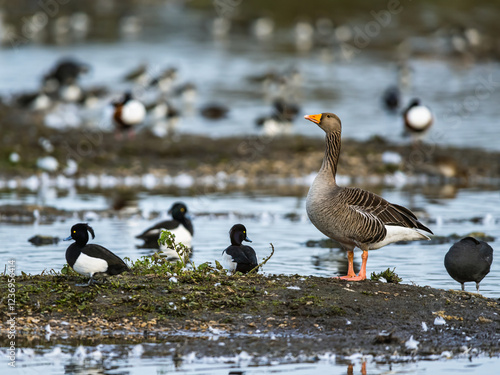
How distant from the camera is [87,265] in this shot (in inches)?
348

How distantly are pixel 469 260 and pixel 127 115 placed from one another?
16.1 meters

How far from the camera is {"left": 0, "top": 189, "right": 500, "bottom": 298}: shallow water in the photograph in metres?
11.4

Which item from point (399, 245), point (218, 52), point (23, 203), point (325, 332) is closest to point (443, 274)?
point (399, 245)

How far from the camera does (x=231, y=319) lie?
8.27m

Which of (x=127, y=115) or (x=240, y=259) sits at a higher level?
(x=127, y=115)

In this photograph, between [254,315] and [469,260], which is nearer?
[254,315]

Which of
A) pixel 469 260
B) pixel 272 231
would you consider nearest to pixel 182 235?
pixel 272 231

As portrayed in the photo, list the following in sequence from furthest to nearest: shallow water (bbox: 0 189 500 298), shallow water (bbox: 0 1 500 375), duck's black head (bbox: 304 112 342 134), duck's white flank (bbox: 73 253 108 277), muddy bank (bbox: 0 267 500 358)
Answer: shallow water (bbox: 0 189 500 298), duck's black head (bbox: 304 112 342 134), duck's white flank (bbox: 73 253 108 277), muddy bank (bbox: 0 267 500 358), shallow water (bbox: 0 1 500 375)

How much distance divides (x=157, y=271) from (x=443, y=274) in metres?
4.05

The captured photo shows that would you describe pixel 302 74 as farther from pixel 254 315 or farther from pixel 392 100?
pixel 254 315

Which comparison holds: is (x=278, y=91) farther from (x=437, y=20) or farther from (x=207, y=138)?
(x=437, y=20)

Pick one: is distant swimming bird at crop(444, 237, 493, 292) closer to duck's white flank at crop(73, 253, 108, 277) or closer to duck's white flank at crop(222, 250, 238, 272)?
duck's white flank at crop(222, 250, 238, 272)

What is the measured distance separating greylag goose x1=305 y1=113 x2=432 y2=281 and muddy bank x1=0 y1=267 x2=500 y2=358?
0.53 m

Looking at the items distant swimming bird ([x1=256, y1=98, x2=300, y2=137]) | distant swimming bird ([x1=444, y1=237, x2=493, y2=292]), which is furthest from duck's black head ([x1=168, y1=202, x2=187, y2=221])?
distant swimming bird ([x1=256, y1=98, x2=300, y2=137])
